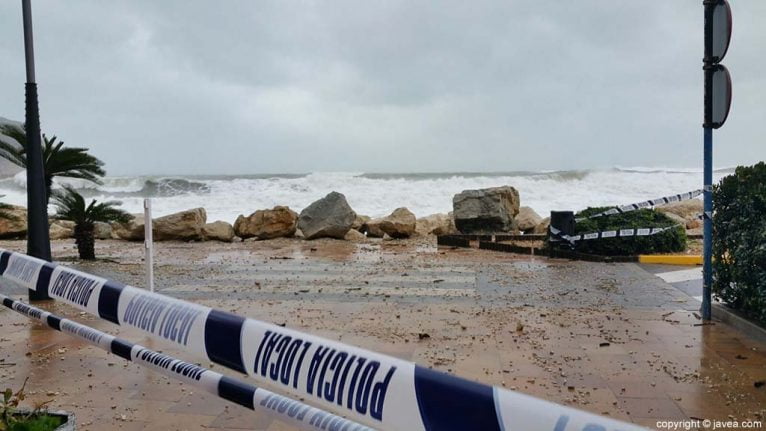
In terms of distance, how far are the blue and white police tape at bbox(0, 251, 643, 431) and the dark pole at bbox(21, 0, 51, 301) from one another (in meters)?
4.90

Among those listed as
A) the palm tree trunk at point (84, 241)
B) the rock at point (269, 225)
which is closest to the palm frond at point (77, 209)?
the palm tree trunk at point (84, 241)

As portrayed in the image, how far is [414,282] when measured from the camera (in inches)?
319

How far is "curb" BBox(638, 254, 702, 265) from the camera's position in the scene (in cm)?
962

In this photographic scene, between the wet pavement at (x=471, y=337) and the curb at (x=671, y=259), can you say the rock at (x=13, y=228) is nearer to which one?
the wet pavement at (x=471, y=337)

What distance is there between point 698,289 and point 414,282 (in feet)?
11.9

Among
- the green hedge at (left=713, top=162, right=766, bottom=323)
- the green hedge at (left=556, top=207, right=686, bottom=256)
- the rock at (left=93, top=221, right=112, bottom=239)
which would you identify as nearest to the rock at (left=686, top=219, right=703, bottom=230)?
the green hedge at (left=556, top=207, right=686, bottom=256)

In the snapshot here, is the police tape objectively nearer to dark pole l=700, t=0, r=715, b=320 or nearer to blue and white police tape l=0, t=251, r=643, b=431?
dark pole l=700, t=0, r=715, b=320

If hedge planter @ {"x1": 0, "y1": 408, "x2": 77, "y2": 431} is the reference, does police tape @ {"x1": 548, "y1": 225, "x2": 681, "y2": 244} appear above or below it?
above

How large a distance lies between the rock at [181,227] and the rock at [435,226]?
5712mm

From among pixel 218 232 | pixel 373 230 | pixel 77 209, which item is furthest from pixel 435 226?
pixel 77 209

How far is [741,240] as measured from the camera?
5.32 meters

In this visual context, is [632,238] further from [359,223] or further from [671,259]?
[359,223]

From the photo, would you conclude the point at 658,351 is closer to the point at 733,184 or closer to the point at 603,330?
the point at 603,330

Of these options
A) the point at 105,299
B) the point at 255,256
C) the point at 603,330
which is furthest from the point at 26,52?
the point at 603,330
